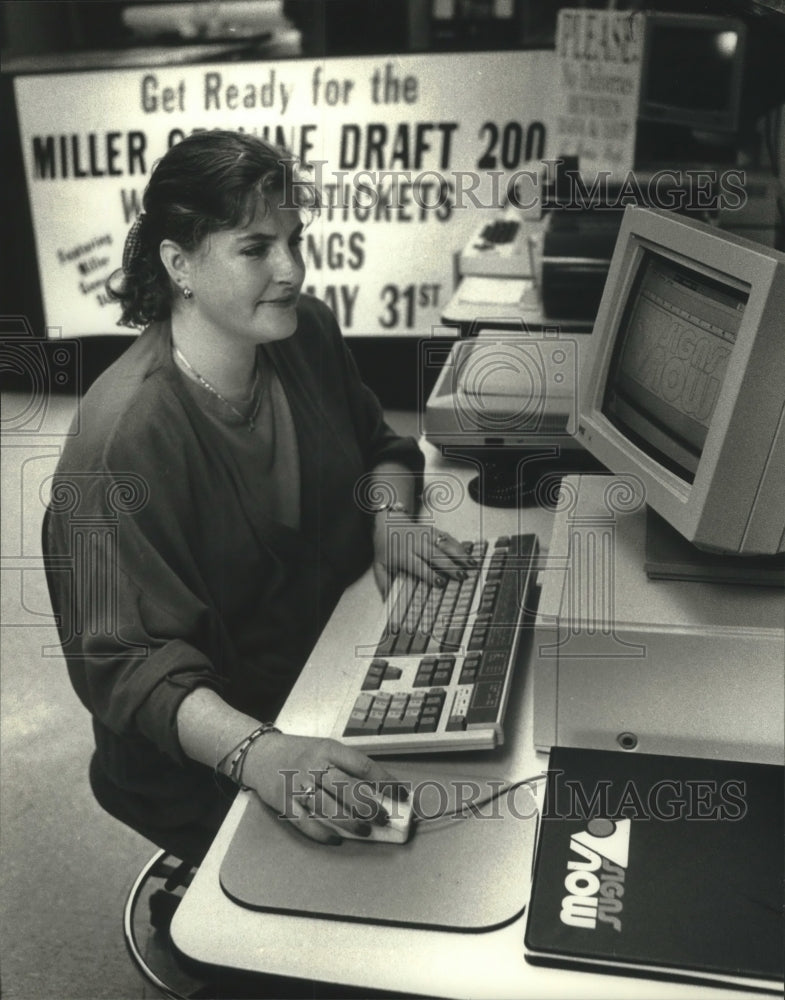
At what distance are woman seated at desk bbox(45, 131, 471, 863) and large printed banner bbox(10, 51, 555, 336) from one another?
16 centimetres

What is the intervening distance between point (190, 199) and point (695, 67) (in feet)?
3.64

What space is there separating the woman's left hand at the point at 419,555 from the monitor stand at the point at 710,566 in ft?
0.93

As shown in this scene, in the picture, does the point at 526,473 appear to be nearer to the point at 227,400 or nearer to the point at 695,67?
the point at 227,400

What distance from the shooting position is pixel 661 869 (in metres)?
0.86

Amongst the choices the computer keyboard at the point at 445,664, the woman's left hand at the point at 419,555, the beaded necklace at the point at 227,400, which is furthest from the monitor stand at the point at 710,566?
the beaded necklace at the point at 227,400

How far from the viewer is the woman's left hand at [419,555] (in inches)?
50.1

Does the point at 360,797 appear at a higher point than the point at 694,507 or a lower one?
lower

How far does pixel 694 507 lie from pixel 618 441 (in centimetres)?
18

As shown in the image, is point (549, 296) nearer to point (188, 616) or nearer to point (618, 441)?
point (618, 441)

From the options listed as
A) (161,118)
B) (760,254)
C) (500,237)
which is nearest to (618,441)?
(760,254)

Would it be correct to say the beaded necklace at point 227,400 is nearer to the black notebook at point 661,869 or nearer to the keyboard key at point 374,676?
the keyboard key at point 374,676

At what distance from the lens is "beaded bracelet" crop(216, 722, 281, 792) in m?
1.00

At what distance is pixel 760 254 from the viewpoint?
87 cm

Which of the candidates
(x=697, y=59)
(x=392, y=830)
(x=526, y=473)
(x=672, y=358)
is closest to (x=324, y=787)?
(x=392, y=830)
